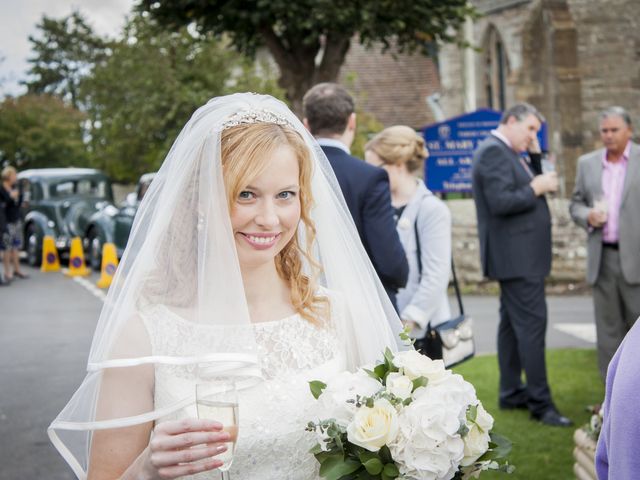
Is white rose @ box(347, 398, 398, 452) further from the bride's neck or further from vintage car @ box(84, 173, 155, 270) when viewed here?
vintage car @ box(84, 173, 155, 270)

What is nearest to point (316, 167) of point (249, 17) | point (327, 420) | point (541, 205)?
point (327, 420)

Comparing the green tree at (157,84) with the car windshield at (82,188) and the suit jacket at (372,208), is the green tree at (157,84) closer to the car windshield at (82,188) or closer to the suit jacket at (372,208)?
the car windshield at (82,188)

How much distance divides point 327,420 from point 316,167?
34.0 inches

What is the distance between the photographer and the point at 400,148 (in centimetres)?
578

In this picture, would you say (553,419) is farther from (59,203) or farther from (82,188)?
(82,188)

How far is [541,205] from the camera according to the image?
7.07 m

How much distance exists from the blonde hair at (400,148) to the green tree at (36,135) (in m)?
43.7

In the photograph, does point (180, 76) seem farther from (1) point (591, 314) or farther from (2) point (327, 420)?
(2) point (327, 420)

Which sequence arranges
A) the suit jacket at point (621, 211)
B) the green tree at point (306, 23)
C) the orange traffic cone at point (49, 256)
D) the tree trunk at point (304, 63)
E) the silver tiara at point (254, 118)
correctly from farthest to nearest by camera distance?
the orange traffic cone at point (49, 256), the tree trunk at point (304, 63), the green tree at point (306, 23), the suit jacket at point (621, 211), the silver tiara at point (254, 118)

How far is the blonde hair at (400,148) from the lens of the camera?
5781mm

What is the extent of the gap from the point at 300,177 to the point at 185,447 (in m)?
0.93

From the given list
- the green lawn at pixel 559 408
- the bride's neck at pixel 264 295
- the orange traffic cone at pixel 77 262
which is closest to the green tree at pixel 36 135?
the orange traffic cone at pixel 77 262

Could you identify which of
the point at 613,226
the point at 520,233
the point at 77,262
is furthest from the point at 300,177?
the point at 77,262

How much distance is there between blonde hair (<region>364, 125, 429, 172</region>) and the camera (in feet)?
19.0
